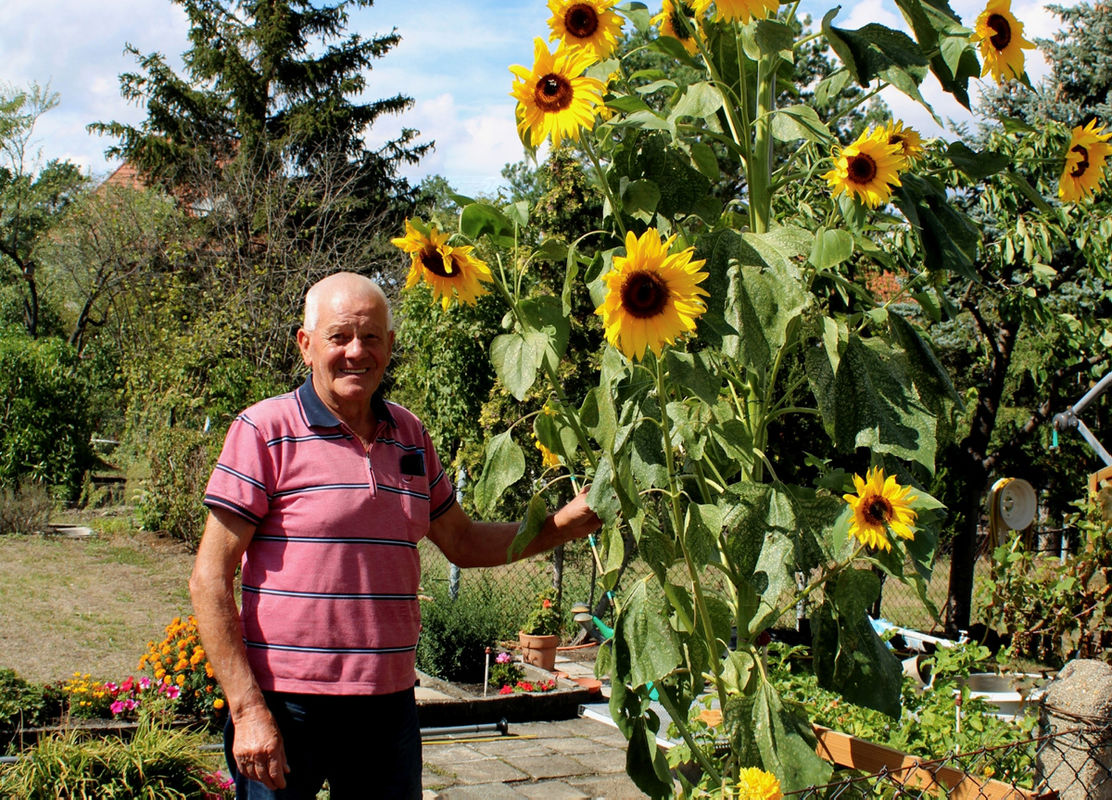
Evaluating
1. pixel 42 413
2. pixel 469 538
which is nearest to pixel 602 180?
pixel 469 538

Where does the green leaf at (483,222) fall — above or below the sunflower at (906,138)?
below

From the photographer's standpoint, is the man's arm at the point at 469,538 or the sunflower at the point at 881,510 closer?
the sunflower at the point at 881,510

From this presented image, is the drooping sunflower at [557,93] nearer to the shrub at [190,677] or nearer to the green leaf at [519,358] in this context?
the green leaf at [519,358]

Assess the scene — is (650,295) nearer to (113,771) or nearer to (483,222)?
(483,222)

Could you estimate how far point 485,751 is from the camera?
482 centimetres

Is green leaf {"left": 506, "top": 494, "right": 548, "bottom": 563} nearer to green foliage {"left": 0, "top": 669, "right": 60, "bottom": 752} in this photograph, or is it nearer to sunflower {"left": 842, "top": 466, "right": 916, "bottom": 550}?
sunflower {"left": 842, "top": 466, "right": 916, "bottom": 550}

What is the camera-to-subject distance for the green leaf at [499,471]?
1827 mm

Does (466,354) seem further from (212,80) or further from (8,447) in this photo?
(212,80)

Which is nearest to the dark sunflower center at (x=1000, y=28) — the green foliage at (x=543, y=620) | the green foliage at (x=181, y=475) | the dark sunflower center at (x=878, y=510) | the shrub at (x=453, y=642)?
the dark sunflower center at (x=878, y=510)

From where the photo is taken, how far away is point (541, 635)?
642 cm

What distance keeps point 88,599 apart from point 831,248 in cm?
740

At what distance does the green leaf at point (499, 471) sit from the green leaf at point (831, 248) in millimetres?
649

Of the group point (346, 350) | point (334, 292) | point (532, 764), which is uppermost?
point (334, 292)

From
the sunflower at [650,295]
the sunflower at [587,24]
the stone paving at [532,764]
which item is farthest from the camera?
the stone paving at [532,764]
